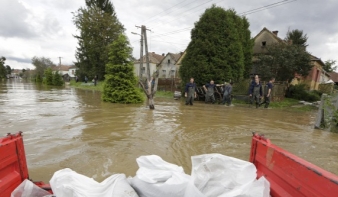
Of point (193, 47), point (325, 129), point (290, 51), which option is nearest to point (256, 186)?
point (325, 129)

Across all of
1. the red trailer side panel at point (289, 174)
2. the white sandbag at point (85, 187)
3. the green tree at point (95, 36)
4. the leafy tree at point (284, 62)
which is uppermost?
the green tree at point (95, 36)

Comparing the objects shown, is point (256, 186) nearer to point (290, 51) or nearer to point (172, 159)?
point (172, 159)

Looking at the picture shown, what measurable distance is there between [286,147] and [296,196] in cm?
345

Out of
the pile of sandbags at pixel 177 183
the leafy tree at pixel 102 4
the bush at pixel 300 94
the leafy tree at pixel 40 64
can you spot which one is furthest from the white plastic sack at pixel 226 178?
the leafy tree at pixel 40 64

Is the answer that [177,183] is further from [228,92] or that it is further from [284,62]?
[284,62]

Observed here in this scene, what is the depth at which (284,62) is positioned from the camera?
588 inches

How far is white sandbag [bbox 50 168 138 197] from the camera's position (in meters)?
1.62

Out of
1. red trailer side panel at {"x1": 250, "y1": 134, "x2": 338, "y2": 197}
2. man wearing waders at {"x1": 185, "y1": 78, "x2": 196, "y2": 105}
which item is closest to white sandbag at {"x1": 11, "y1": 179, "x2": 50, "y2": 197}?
red trailer side panel at {"x1": 250, "y1": 134, "x2": 338, "y2": 197}

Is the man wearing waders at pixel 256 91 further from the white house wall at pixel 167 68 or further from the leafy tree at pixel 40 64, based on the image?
the leafy tree at pixel 40 64

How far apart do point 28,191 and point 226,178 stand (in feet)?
5.85

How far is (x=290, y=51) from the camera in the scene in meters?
14.9

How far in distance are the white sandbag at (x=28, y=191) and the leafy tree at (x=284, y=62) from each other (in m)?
16.7

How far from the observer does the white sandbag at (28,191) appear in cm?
175

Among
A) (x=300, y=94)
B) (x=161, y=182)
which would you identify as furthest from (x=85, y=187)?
(x=300, y=94)
